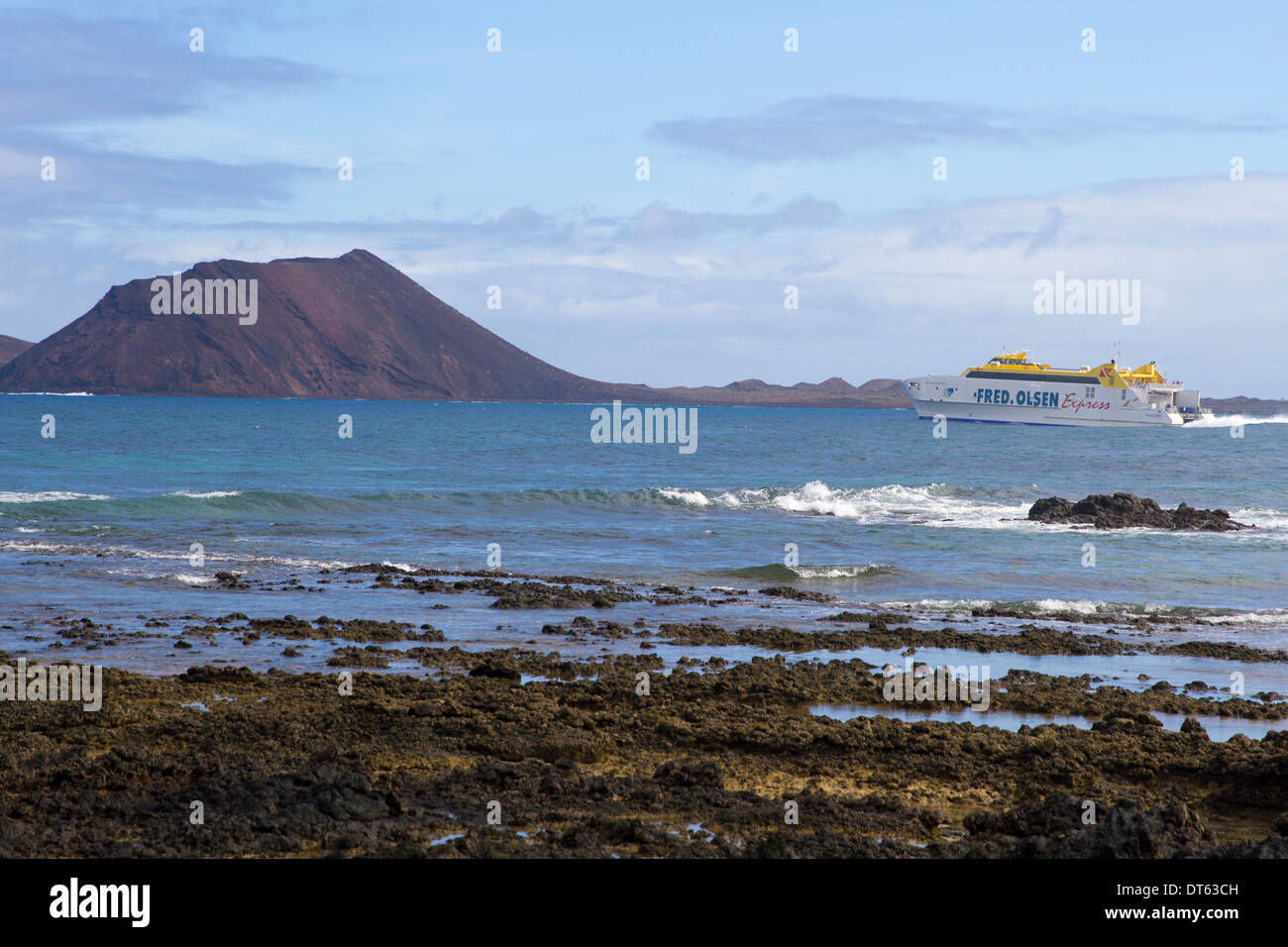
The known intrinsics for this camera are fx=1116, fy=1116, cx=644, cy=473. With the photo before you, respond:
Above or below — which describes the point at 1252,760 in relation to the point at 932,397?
below

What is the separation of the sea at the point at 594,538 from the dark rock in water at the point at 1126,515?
34.1 inches

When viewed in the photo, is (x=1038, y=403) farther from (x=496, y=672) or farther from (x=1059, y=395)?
(x=496, y=672)

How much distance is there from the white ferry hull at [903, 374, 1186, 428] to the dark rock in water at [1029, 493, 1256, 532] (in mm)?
90712

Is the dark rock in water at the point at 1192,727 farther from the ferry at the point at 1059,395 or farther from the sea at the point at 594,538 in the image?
the ferry at the point at 1059,395

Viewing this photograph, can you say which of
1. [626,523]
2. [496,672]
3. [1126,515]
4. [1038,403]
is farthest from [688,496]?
[1038,403]

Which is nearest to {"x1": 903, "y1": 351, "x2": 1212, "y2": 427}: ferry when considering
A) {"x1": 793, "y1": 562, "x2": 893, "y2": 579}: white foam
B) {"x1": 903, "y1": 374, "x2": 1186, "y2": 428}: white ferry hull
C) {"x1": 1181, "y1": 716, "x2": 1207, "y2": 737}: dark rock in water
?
{"x1": 903, "y1": 374, "x2": 1186, "y2": 428}: white ferry hull

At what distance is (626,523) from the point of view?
1172 inches

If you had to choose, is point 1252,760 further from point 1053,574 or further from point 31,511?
point 31,511

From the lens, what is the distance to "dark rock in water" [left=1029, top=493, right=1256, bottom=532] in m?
29.8

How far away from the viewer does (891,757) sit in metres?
8.56

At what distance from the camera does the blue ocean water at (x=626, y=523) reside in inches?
766

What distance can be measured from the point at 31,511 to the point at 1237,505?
123 feet

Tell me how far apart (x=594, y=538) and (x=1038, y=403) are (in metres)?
102
